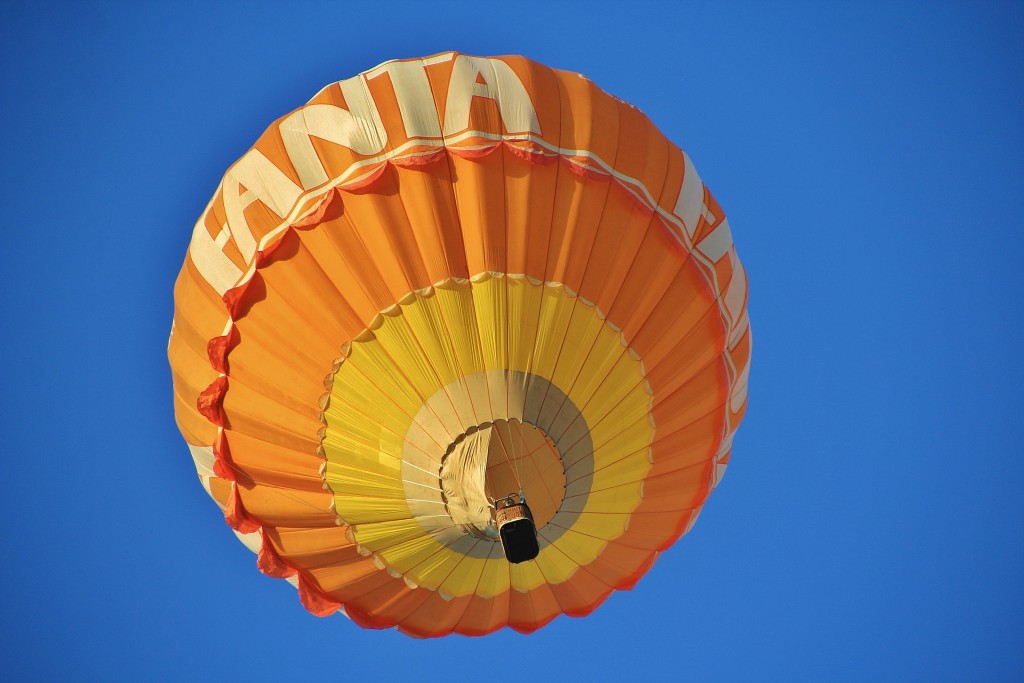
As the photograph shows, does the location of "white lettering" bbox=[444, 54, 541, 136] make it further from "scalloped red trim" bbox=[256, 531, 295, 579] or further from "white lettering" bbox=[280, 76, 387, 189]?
"scalloped red trim" bbox=[256, 531, 295, 579]

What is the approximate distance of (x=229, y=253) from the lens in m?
6.53

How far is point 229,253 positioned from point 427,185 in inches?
53.0

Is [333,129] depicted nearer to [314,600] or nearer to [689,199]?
[689,199]

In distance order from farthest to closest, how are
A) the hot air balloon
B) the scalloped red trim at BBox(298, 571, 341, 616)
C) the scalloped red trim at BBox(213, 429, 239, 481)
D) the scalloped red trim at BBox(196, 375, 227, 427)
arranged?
1. the scalloped red trim at BBox(298, 571, 341, 616)
2. the scalloped red trim at BBox(213, 429, 239, 481)
3. the scalloped red trim at BBox(196, 375, 227, 427)
4. the hot air balloon

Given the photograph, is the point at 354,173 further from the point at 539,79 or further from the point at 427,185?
the point at 539,79

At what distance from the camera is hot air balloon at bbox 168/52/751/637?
20.5 ft

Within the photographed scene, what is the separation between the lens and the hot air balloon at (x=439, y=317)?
6.24 metres

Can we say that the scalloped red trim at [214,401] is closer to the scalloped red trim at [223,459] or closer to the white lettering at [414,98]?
the scalloped red trim at [223,459]

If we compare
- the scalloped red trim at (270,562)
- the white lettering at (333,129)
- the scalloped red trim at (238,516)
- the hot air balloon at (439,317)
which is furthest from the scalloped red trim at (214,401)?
the white lettering at (333,129)

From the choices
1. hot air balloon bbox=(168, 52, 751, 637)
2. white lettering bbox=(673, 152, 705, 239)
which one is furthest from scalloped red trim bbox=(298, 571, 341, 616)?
white lettering bbox=(673, 152, 705, 239)

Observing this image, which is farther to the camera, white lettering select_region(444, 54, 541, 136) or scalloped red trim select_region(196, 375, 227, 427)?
scalloped red trim select_region(196, 375, 227, 427)

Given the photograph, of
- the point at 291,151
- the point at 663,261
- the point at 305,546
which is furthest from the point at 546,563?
the point at 291,151

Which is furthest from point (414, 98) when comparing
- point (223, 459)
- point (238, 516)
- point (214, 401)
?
point (238, 516)

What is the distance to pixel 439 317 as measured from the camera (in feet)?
20.5
